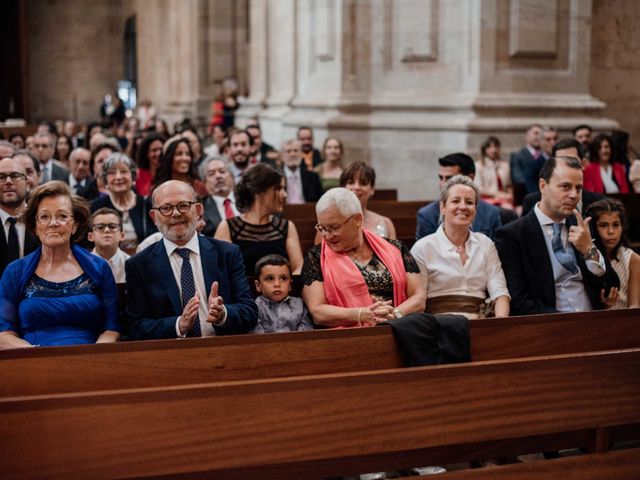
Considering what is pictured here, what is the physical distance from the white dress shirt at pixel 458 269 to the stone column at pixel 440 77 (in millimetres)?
5030

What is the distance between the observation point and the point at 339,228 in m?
4.55

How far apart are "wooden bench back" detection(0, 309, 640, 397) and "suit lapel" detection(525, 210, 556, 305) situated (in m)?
0.89

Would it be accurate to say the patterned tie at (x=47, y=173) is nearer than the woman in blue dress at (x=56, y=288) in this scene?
No

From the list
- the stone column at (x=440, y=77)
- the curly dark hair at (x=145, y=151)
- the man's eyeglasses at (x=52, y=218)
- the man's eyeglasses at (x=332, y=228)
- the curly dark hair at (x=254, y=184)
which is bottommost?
the man's eyeglasses at (x=332, y=228)

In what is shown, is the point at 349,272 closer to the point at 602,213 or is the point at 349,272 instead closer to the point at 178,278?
the point at 178,278

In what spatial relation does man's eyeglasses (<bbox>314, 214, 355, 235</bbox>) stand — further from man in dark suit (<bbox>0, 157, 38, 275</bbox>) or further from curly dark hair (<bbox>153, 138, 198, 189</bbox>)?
curly dark hair (<bbox>153, 138, 198, 189</bbox>)

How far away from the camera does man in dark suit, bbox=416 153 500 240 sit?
5748mm

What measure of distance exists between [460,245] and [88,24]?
27326 millimetres

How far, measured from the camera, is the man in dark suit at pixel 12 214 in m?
5.21

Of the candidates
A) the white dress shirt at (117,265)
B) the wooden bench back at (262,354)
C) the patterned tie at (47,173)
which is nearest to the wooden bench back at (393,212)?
the white dress shirt at (117,265)

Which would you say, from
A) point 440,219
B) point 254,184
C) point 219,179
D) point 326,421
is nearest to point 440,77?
point 219,179

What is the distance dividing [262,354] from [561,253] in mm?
2082

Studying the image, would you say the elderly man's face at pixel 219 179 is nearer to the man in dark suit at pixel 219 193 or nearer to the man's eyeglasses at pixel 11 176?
the man in dark suit at pixel 219 193

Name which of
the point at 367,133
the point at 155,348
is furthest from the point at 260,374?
the point at 367,133
